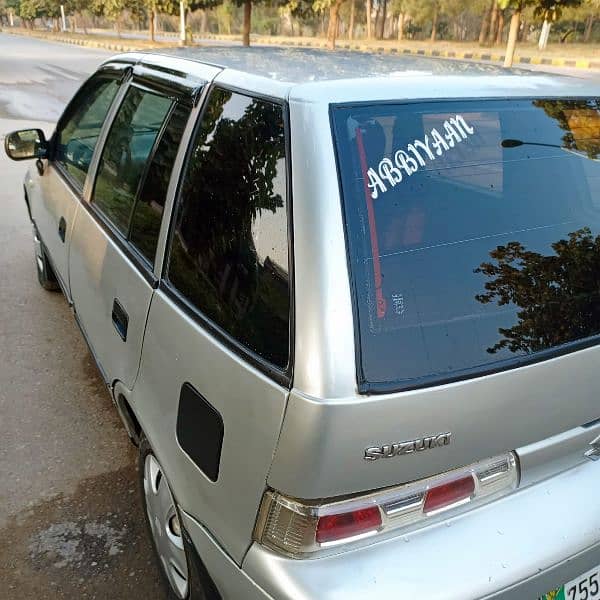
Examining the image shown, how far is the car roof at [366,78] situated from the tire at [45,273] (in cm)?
230

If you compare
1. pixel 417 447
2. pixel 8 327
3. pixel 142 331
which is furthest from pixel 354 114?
pixel 8 327

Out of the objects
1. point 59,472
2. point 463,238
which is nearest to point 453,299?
point 463,238

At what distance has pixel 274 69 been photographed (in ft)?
6.08

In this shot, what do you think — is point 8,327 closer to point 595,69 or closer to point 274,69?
point 274,69

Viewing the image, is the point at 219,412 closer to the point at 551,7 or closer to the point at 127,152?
the point at 127,152

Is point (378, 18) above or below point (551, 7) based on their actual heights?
above

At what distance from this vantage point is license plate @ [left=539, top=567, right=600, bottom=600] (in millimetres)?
1483

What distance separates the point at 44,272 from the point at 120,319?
2.50 m

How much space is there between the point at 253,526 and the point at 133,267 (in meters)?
1.07

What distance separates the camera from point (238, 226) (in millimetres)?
1580

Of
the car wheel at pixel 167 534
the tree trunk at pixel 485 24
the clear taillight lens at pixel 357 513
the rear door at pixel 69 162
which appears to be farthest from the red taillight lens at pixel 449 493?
the tree trunk at pixel 485 24

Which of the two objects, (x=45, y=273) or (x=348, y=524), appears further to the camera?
(x=45, y=273)

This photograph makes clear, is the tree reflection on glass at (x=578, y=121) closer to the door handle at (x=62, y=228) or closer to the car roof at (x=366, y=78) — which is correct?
the car roof at (x=366, y=78)

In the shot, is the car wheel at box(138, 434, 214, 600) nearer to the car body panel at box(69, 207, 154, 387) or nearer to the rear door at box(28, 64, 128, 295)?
the car body panel at box(69, 207, 154, 387)
